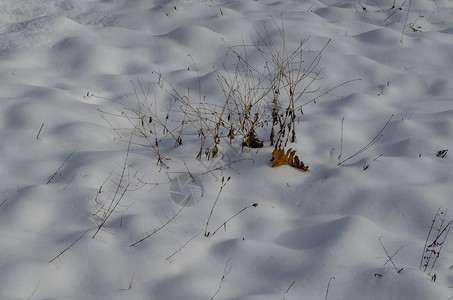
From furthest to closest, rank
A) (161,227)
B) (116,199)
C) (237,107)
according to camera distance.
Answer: (237,107) → (116,199) → (161,227)

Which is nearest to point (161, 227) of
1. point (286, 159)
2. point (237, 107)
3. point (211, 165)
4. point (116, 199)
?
point (116, 199)

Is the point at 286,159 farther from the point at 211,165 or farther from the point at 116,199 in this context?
the point at 116,199

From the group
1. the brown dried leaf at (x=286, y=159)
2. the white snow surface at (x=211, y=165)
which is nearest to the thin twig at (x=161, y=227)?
the white snow surface at (x=211, y=165)

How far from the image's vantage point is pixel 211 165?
9.45 ft

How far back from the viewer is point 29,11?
4.52m

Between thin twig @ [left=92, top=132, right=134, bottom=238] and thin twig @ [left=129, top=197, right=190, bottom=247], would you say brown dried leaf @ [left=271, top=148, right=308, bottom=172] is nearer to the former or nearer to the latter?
thin twig @ [left=129, top=197, right=190, bottom=247]

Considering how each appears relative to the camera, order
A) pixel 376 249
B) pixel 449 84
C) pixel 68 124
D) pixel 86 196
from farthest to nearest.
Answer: pixel 449 84
pixel 68 124
pixel 86 196
pixel 376 249

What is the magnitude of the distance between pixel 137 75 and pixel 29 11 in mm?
1572

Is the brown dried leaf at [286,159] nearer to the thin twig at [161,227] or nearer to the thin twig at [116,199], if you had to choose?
the thin twig at [161,227]

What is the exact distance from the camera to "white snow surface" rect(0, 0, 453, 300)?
6.99ft

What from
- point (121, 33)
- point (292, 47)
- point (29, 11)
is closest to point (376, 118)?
point (292, 47)

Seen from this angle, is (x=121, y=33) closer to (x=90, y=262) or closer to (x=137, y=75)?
(x=137, y=75)

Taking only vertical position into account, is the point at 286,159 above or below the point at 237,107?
below

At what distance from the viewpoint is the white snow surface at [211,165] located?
2.13 m
